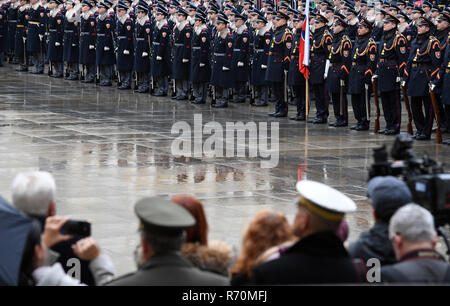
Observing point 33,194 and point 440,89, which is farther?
point 440,89

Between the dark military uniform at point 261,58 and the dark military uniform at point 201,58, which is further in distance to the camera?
the dark military uniform at point 201,58

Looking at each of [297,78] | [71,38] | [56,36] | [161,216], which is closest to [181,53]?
[297,78]

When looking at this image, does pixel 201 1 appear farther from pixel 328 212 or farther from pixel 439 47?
pixel 328 212

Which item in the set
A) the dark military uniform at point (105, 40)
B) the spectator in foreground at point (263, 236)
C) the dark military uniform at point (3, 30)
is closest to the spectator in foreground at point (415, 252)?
the spectator in foreground at point (263, 236)

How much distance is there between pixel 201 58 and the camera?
815 inches

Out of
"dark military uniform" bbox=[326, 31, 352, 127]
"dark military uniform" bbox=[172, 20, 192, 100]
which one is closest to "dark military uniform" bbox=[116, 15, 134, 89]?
"dark military uniform" bbox=[172, 20, 192, 100]

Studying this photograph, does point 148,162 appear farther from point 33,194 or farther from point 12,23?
point 12,23

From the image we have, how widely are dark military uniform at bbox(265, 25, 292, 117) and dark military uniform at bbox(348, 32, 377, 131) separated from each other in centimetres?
203

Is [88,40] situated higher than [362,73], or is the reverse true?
[88,40]

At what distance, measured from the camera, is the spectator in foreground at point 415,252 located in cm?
449

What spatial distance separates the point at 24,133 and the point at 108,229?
22.5 ft

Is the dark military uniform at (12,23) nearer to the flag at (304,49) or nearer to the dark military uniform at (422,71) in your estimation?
the flag at (304,49)

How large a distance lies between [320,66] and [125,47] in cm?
633

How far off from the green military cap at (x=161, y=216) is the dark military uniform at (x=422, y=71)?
38.7 ft
